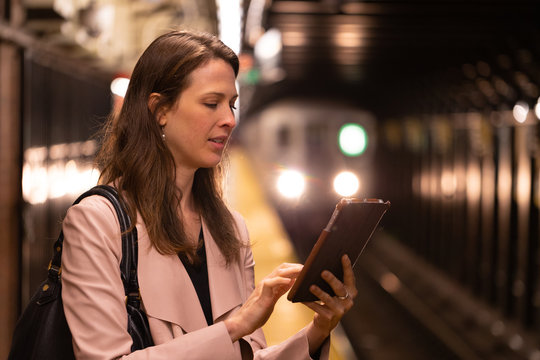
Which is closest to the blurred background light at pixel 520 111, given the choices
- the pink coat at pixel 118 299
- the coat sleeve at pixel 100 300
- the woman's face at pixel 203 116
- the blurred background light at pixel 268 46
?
the blurred background light at pixel 268 46

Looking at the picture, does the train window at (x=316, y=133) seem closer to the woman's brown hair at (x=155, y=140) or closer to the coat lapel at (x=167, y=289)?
the woman's brown hair at (x=155, y=140)

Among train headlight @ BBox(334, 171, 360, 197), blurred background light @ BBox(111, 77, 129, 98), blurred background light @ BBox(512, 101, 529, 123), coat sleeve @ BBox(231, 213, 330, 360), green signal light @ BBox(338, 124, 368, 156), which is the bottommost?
coat sleeve @ BBox(231, 213, 330, 360)

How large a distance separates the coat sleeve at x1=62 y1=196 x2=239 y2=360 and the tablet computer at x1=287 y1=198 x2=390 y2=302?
278mm

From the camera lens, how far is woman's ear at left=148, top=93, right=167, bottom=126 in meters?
2.07

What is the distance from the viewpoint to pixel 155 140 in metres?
2.08

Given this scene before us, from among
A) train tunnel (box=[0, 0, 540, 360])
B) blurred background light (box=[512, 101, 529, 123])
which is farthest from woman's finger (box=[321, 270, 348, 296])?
blurred background light (box=[512, 101, 529, 123])

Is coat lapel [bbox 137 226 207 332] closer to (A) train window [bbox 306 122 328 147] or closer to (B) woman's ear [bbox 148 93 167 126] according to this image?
(B) woman's ear [bbox 148 93 167 126]

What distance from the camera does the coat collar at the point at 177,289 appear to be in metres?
1.90

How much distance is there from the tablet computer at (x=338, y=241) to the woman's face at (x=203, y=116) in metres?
0.47

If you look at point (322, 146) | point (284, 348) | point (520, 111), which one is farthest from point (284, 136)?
point (284, 348)

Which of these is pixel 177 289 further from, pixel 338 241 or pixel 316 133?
pixel 316 133

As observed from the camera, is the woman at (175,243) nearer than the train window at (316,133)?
Yes

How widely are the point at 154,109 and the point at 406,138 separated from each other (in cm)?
1697

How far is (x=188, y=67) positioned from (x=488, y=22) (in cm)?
738
